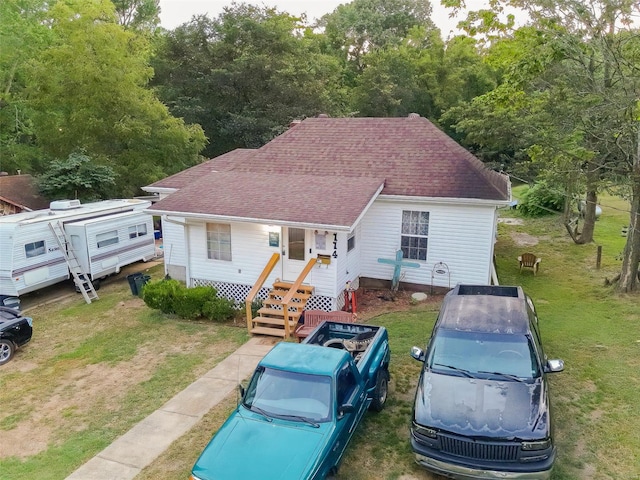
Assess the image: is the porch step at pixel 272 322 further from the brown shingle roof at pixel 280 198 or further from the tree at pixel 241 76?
the tree at pixel 241 76

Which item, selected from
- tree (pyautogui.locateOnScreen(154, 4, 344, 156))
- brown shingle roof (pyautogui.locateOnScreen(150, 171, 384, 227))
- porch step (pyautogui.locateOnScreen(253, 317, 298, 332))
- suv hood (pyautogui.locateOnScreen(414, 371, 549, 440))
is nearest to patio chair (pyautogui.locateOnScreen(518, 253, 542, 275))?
brown shingle roof (pyautogui.locateOnScreen(150, 171, 384, 227))

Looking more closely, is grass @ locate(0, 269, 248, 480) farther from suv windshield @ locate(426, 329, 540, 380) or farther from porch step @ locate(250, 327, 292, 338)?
suv windshield @ locate(426, 329, 540, 380)

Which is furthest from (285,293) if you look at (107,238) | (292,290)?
(107,238)

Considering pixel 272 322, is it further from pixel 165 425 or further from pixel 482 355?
pixel 482 355

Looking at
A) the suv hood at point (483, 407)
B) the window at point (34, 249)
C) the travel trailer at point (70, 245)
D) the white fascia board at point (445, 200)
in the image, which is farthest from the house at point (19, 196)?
the suv hood at point (483, 407)

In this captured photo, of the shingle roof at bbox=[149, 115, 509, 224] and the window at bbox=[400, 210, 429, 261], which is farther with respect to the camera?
the window at bbox=[400, 210, 429, 261]

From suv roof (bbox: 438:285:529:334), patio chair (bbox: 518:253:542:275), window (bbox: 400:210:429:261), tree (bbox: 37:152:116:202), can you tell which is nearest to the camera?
suv roof (bbox: 438:285:529:334)
